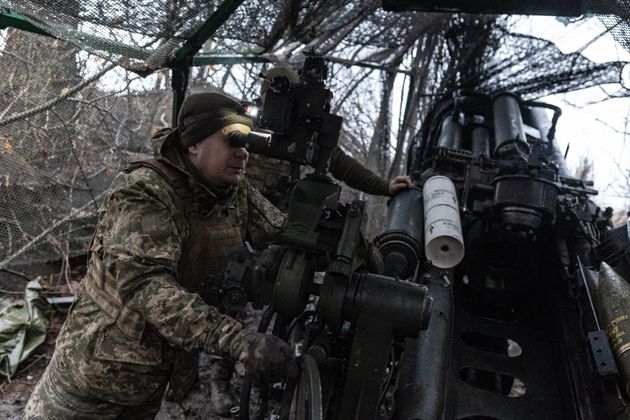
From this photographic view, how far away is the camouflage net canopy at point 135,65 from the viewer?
316 centimetres

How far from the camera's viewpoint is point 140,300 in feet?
6.38

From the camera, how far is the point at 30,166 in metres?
4.27

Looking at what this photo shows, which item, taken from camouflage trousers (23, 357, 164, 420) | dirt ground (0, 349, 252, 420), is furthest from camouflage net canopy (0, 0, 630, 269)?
camouflage trousers (23, 357, 164, 420)

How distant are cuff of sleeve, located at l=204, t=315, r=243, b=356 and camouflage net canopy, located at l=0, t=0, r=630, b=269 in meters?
2.07

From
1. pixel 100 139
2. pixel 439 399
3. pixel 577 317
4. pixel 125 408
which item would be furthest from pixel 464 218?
pixel 100 139

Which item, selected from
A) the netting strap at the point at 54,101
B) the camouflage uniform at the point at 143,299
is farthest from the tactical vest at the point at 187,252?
the netting strap at the point at 54,101

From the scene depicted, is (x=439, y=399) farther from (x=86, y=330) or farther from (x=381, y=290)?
(x=86, y=330)

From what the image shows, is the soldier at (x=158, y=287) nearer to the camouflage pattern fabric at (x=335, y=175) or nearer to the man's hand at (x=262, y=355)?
the man's hand at (x=262, y=355)

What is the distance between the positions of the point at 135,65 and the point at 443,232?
237 centimetres

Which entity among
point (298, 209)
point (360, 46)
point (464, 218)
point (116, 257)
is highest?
point (360, 46)

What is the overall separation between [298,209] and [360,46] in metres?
4.91

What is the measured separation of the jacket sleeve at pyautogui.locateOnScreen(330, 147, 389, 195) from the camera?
13.2ft

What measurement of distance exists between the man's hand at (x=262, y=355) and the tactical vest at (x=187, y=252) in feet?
1.95

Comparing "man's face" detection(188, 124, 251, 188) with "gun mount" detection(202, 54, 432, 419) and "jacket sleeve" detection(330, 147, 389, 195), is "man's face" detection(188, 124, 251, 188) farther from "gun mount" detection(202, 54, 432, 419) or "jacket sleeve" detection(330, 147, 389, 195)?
"jacket sleeve" detection(330, 147, 389, 195)
